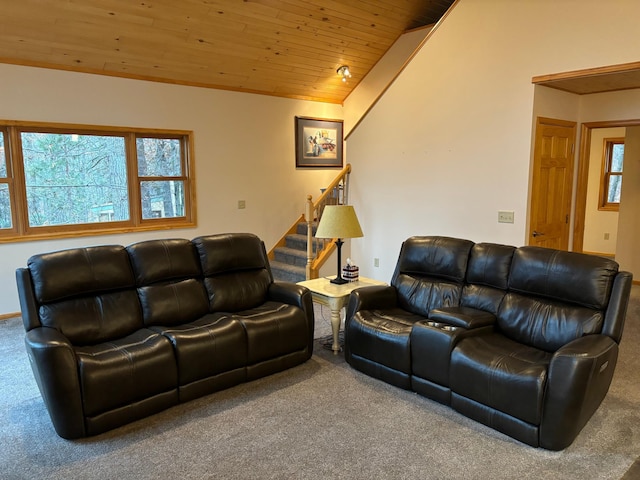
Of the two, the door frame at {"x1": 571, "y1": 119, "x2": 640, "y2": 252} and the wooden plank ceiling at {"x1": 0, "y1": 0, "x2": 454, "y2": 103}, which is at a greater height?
the wooden plank ceiling at {"x1": 0, "y1": 0, "x2": 454, "y2": 103}

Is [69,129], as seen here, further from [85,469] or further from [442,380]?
[442,380]

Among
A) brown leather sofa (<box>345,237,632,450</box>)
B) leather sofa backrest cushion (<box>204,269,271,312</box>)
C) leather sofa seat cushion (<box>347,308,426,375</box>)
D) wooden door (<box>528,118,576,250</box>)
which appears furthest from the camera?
wooden door (<box>528,118,576,250</box>)

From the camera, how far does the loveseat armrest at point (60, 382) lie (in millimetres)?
2545

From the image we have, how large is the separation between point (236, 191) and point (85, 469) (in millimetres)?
4528

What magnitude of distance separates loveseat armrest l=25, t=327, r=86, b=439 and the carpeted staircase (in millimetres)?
3733

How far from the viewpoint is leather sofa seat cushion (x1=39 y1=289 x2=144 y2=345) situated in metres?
3.01

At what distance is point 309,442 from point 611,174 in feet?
24.3

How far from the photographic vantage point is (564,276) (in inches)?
119

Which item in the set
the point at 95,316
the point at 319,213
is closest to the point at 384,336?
the point at 95,316

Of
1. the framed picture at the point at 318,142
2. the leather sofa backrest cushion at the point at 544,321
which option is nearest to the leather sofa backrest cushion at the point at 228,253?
the leather sofa backrest cushion at the point at 544,321

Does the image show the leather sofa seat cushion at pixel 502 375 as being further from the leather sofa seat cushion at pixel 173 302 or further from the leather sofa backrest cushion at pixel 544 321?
the leather sofa seat cushion at pixel 173 302

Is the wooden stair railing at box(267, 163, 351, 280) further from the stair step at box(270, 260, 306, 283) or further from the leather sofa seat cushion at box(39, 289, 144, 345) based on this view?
the leather sofa seat cushion at box(39, 289, 144, 345)

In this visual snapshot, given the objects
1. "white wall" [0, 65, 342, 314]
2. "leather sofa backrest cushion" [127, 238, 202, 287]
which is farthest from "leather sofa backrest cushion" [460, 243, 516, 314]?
"white wall" [0, 65, 342, 314]

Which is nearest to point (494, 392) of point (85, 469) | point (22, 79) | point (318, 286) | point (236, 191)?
point (318, 286)
